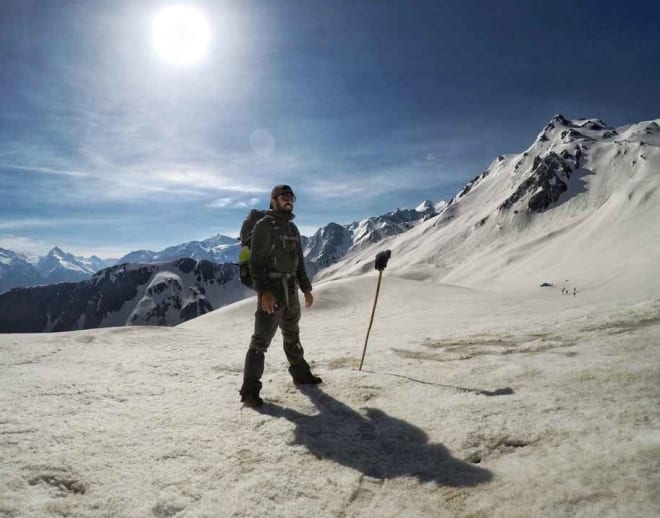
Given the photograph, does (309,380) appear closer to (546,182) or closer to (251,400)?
(251,400)

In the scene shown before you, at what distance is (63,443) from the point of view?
382cm

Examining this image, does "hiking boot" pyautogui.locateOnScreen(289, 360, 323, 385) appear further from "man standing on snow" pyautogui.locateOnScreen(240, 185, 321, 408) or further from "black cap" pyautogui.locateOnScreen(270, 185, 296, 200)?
"black cap" pyautogui.locateOnScreen(270, 185, 296, 200)

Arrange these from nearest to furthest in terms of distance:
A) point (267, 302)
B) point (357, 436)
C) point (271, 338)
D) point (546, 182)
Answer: point (357, 436)
point (267, 302)
point (271, 338)
point (546, 182)

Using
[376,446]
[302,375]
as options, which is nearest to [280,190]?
[302,375]

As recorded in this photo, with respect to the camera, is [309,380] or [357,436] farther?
[309,380]

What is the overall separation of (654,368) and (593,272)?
52.5 m

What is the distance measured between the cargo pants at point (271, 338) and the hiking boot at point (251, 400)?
5 cm

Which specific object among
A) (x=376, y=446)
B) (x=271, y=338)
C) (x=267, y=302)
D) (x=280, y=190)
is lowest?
(x=376, y=446)

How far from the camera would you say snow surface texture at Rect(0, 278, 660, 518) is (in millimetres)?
2896

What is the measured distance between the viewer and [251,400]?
5.14 meters

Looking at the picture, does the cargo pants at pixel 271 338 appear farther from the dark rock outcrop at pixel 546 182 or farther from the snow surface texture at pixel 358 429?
the dark rock outcrop at pixel 546 182

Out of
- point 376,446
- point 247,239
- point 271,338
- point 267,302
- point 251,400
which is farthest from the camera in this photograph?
point 247,239

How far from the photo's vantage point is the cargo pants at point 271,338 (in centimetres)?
545

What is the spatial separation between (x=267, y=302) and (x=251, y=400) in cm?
141
